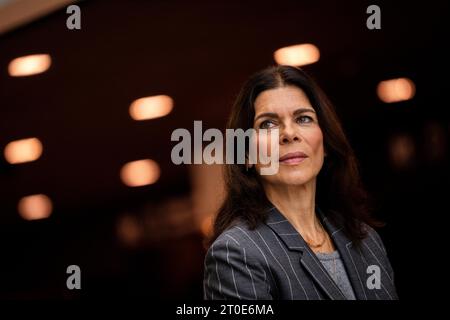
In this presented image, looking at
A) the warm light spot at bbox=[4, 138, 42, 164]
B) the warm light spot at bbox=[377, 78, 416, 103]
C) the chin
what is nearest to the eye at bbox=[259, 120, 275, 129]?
the chin

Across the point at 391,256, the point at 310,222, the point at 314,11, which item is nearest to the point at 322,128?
the point at 310,222

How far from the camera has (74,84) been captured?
3.02m

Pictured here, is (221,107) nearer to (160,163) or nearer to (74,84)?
(160,163)

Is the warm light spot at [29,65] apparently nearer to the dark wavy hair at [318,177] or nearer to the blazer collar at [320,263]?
the dark wavy hair at [318,177]

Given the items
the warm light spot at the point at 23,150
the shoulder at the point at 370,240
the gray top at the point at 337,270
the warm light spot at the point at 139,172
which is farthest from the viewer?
the warm light spot at the point at 139,172

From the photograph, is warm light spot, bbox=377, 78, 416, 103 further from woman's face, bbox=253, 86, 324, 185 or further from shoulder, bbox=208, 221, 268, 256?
shoulder, bbox=208, 221, 268, 256

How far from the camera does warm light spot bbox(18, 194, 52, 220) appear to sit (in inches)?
121

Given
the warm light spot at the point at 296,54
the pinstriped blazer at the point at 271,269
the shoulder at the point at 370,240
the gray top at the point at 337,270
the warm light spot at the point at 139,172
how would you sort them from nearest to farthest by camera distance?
the pinstriped blazer at the point at 271,269, the gray top at the point at 337,270, the shoulder at the point at 370,240, the warm light spot at the point at 296,54, the warm light spot at the point at 139,172

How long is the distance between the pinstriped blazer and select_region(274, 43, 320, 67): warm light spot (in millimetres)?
1582

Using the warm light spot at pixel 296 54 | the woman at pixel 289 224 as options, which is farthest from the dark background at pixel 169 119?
the woman at pixel 289 224

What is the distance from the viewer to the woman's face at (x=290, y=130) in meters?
1.41

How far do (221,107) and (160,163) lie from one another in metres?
0.44

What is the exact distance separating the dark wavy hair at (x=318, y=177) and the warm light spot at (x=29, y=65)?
1702 millimetres

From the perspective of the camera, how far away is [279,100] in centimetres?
144
